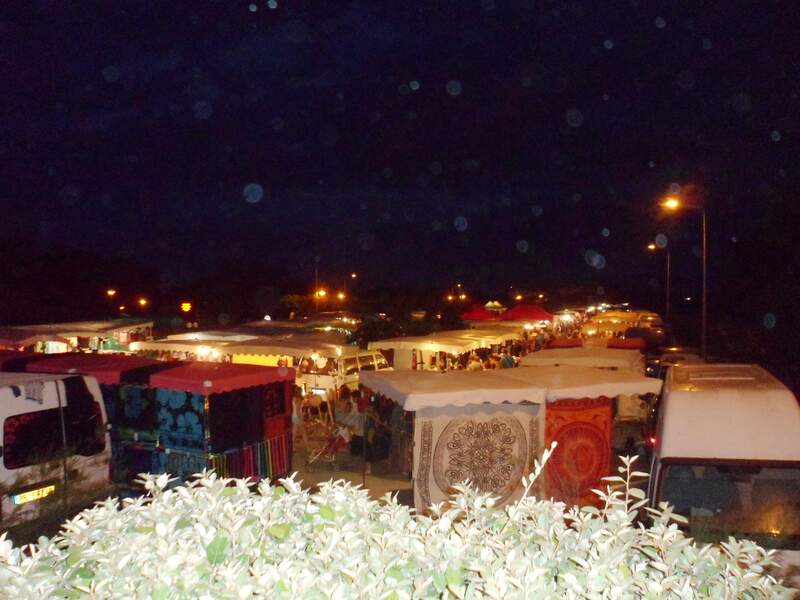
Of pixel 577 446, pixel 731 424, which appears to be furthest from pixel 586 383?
pixel 731 424

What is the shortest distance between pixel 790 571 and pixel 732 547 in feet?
7.11

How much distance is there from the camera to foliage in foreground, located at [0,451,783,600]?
2.15 meters

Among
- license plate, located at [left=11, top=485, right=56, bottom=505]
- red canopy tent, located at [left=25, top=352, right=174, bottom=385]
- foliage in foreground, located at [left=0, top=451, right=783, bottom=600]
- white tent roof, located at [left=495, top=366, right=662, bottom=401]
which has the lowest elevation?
license plate, located at [left=11, top=485, right=56, bottom=505]

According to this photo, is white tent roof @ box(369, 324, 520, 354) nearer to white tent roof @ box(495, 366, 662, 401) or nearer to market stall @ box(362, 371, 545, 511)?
white tent roof @ box(495, 366, 662, 401)

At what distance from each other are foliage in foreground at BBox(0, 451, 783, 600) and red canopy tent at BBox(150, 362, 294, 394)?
7238mm

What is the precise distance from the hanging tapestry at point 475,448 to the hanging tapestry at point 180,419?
3.51 metres

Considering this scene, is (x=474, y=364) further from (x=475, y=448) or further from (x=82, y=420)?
(x=82, y=420)

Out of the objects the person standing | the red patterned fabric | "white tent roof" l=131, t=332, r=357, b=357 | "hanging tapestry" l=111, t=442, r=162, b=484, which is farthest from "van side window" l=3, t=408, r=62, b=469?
the person standing

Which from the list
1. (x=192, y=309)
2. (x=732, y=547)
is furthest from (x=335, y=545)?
(x=192, y=309)

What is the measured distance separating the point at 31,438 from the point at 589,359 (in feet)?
36.1

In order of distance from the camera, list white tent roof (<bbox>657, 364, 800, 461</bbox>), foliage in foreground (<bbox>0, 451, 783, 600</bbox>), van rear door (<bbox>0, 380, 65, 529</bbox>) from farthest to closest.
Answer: van rear door (<bbox>0, 380, 65, 529</bbox>)
white tent roof (<bbox>657, 364, 800, 461</bbox>)
foliage in foreground (<bbox>0, 451, 783, 600</bbox>)

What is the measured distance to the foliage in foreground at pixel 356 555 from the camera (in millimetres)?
2148

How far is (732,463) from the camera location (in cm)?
621

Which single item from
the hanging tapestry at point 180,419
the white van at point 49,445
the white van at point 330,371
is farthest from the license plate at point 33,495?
the white van at point 330,371
